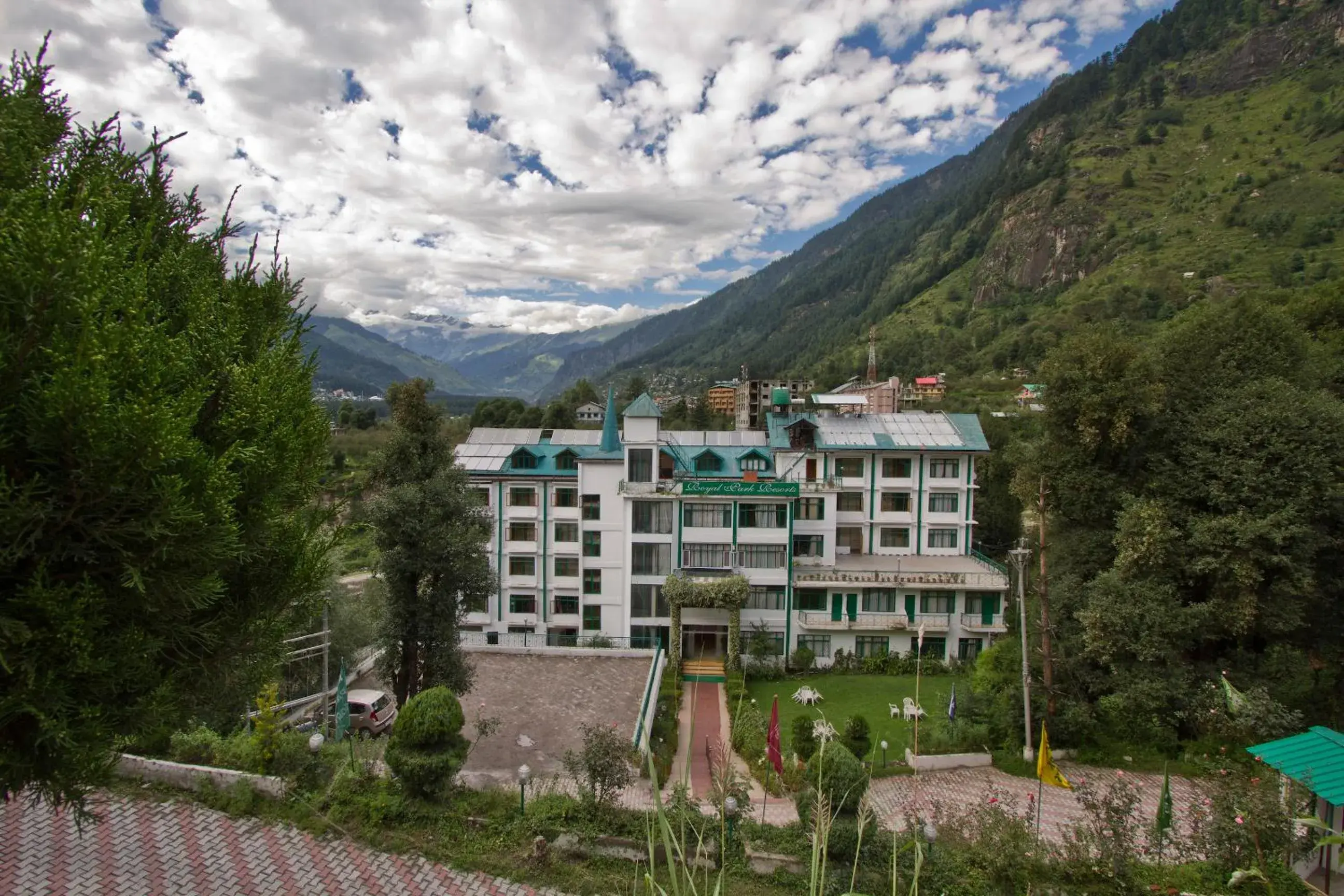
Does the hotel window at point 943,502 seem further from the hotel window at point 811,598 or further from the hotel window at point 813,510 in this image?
the hotel window at point 811,598

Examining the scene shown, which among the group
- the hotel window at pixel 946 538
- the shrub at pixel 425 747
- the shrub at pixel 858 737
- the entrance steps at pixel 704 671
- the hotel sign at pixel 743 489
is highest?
the hotel sign at pixel 743 489

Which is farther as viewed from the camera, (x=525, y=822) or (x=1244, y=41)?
(x=1244, y=41)

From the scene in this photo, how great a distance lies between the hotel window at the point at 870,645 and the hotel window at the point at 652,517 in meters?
8.79

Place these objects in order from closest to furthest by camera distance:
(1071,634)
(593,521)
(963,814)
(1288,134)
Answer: (963,814), (1071,634), (593,521), (1288,134)

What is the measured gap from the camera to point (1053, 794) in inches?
611

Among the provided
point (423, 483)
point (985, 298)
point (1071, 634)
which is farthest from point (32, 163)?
point (985, 298)

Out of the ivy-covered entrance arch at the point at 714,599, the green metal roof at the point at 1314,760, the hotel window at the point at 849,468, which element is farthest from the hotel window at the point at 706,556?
the green metal roof at the point at 1314,760

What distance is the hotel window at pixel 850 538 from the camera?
29516mm

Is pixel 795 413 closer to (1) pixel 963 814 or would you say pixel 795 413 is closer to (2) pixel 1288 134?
(1) pixel 963 814

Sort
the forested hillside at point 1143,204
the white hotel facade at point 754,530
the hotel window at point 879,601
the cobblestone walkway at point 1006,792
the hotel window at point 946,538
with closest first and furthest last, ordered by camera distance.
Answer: the cobblestone walkway at point 1006,792 → the white hotel facade at point 754,530 → the hotel window at point 879,601 → the hotel window at point 946,538 → the forested hillside at point 1143,204

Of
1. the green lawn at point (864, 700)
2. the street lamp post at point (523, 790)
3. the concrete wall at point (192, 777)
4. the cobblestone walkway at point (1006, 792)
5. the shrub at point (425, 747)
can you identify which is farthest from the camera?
the green lawn at point (864, 700)

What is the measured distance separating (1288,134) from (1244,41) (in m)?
40.0

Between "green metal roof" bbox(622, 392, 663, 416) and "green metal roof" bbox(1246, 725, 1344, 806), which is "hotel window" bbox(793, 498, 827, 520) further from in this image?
"green metal roof" bbox(1246, 725, 1344, 806)

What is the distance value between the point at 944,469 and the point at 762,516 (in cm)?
941
